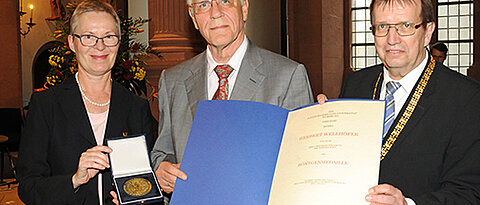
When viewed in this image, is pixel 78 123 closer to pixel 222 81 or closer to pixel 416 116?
pixel 222 81

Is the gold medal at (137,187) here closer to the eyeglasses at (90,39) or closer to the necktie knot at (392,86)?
the eyeglasses at (90,39)

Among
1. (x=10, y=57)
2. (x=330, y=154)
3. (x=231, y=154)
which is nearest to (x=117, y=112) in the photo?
(x=231, y=154)

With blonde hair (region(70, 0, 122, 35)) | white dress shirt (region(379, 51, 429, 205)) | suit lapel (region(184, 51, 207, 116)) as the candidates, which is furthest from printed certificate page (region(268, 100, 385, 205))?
blonde hair (region(70, 0, 122, 35))

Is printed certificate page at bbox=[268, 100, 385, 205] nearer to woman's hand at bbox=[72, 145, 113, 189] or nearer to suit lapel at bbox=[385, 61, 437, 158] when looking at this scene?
suit lapel at bbox=[385, 61, 437, 158]

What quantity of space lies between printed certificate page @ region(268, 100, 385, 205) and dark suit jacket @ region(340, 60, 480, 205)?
0.33 meters

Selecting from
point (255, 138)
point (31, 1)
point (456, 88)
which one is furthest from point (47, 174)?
point (31, 1)

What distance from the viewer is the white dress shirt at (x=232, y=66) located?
7.85 feet

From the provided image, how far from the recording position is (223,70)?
2391mm

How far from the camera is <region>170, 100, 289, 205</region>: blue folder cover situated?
1855 mm

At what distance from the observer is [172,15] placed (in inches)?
262

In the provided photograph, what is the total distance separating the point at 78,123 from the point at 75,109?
0.22ft

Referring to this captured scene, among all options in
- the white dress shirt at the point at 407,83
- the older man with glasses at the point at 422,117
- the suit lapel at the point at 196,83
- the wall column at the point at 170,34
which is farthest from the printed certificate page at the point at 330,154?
the wall column at the point at 170,34

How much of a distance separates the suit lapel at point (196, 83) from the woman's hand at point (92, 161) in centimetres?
44

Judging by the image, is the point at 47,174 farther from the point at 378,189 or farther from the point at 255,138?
the point at 378,189
